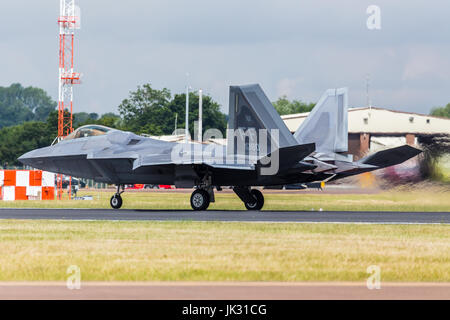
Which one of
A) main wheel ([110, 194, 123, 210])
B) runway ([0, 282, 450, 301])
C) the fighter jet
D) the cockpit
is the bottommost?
runway ([0, 282, 450, 301])

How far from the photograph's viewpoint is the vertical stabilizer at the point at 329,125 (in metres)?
27.7

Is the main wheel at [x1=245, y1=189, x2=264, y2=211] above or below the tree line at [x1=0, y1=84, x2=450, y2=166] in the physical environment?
below

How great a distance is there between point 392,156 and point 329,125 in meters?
2.90

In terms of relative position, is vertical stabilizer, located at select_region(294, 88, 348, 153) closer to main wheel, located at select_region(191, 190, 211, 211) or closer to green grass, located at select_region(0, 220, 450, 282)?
main wheel, located at select_region(191, 190, 211, 211)

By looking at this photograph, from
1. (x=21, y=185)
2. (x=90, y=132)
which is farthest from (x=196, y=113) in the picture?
(x=90, y=132)

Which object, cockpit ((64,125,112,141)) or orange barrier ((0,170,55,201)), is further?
orange barrier ((0,170,55,201))

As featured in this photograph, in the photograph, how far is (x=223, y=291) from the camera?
880 centimetres

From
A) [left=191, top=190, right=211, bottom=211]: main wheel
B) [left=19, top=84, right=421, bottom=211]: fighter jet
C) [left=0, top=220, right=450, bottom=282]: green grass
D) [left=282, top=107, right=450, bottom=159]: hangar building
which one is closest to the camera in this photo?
[left=0, top=220, right=450, bottom=282]: green grass

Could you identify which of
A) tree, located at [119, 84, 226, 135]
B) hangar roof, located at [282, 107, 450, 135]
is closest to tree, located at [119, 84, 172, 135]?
tree, located at [119, 84, 226, 135]

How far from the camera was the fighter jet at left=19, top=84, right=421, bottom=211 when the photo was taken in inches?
1006

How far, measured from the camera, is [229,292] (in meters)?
8.71

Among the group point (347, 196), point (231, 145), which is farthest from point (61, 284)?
point (347, 196)

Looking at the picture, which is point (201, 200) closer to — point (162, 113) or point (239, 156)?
point (239, 156)
